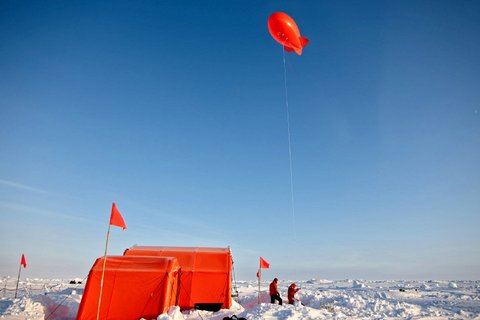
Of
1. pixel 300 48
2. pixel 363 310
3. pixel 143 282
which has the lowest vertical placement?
pixel 363 310

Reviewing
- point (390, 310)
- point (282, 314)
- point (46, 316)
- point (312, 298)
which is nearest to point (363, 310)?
point (390, 310)

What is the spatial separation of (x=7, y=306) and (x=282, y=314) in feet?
41.3

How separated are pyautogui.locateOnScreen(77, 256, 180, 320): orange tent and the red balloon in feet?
35.6

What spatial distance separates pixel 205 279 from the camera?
1767cm

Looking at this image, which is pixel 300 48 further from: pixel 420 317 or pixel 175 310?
pixel 420 317

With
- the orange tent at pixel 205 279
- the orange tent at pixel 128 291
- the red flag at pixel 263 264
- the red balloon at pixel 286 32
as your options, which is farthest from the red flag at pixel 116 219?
the red flag at pixel 263 264

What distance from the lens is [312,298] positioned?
65.8 ft

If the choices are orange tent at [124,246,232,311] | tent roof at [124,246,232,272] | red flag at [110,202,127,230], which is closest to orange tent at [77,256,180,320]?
red flag at [110,202,127,230]

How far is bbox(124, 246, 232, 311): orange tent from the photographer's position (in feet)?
56.2

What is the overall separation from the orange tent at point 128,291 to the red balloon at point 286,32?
10844mm

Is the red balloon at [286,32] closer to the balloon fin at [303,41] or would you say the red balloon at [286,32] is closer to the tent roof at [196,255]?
the balloon fin at [303,41]

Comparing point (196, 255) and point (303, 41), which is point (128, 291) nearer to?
point (196, 255)

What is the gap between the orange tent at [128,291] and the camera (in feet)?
41.2

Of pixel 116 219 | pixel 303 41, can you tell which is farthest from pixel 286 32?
pixel 116 219
